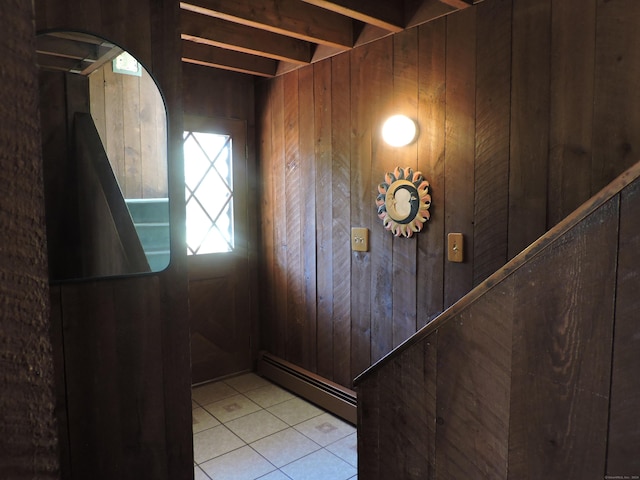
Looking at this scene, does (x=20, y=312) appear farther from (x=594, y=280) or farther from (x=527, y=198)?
(x=527, y=198)

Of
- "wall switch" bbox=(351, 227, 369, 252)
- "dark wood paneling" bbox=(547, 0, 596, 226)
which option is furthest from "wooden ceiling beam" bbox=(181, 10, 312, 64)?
"dark wood paneling" bbox=(547, 0, 596, 226)

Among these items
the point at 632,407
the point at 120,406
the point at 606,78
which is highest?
the point at 606,78

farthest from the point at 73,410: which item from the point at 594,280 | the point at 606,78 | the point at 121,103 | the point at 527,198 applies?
the point at 606,78

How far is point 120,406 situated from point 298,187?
6.65 ft

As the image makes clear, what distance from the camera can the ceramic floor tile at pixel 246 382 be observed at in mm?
3193

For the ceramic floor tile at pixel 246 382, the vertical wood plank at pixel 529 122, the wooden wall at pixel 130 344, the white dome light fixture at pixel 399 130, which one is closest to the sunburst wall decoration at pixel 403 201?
the white dome light fixture at pixel 399 130

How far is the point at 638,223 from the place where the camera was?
734 millimetres

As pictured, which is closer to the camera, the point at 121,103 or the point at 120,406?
the point at 120,406

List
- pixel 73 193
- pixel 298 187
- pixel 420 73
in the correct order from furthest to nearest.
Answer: pixel 298 187 < pixel 420 73 < pixel 73 193

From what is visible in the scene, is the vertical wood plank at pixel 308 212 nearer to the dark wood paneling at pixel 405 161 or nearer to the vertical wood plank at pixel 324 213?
the vertical wood plank at pixel 324 213

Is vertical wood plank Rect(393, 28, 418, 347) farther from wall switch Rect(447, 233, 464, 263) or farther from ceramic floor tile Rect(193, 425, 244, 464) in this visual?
ceramic floor tile Rect(193, 425, 244, 464)

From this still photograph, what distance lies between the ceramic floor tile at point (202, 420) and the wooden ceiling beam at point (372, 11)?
2391 mm

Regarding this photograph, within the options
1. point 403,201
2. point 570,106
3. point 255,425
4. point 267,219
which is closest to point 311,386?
point 255,425

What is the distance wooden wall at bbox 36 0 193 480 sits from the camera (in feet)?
3.41
